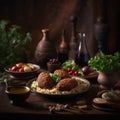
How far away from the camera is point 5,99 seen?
1.76m

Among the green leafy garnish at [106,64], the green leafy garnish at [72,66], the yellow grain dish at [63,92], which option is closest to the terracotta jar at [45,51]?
the green leafy garnish at [72,66]

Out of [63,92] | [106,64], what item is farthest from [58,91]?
[106,64]

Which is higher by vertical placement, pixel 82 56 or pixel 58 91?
pixel 82 56

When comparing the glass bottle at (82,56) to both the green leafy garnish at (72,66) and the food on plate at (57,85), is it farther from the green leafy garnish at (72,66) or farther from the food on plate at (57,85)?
the food on plate at (57,85)

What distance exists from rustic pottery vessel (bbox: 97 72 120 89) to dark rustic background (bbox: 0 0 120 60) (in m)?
1.17

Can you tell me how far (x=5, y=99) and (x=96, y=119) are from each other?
516 mm

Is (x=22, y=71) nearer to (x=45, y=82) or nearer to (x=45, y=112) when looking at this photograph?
(x=45, y=82)

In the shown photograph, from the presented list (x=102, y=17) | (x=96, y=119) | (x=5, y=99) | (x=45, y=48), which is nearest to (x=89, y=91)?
(x=96, y=119)

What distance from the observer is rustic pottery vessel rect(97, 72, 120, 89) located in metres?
1.86

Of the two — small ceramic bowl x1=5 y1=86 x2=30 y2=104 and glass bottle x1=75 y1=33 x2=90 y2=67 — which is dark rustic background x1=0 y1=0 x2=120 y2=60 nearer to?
glass bottle x1=75 y1=33 x2=90 y2=67

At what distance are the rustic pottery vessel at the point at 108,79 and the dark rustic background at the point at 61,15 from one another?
46.1 inches

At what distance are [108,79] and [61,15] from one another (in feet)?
4.26

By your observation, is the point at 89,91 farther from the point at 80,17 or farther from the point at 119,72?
the point at 80,17

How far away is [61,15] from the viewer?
3025 millimetres
